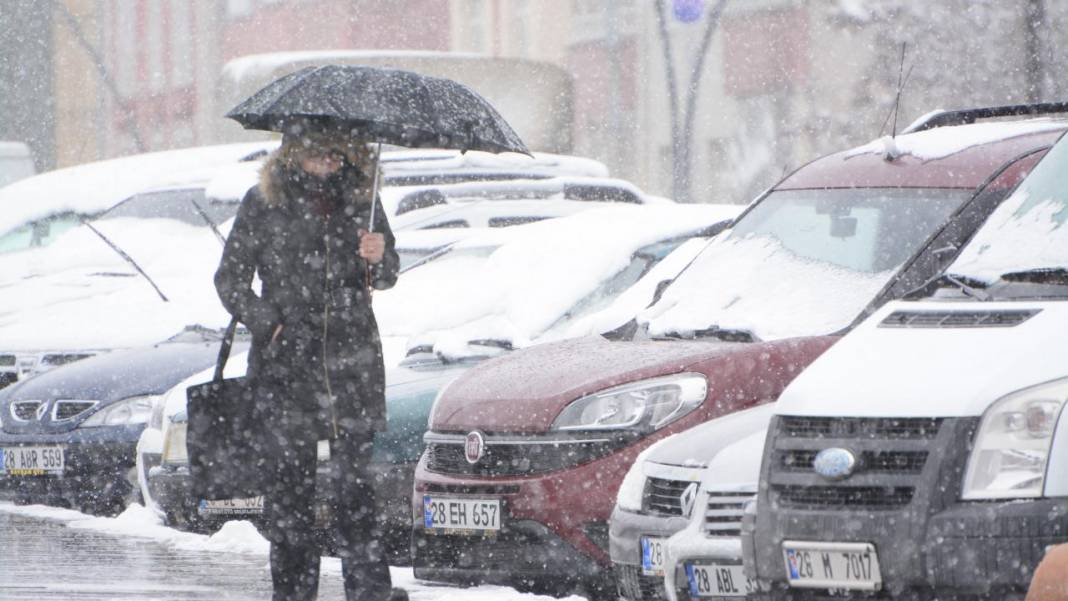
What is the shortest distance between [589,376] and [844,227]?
1.28 metres

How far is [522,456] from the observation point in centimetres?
801

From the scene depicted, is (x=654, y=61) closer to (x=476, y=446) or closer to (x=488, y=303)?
(x=488, y=303)

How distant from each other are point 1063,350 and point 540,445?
274cm

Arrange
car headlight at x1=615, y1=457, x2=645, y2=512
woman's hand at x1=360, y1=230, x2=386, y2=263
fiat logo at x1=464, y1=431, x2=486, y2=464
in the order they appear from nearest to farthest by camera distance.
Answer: car headlight at x1=615, y1=457, x2=645, y2=512 → woman's hand at x1=360, y1=230, x2=386, y2=263 → fiat logo at x1=464, y1=431, x2=486, y2=464

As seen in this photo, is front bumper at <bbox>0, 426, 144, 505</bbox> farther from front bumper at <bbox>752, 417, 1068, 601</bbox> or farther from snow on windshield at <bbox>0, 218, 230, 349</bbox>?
Answer: front bumper at <bbox>752, 417, 1068, 601</bbox>

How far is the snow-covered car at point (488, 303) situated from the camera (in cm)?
939

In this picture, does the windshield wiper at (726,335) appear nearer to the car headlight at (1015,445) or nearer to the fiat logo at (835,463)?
the fiat logo at (835,463)

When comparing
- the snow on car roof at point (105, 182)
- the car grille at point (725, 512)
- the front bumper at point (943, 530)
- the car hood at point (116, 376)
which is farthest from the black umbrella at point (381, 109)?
the snow on car roof at point (105, 182)

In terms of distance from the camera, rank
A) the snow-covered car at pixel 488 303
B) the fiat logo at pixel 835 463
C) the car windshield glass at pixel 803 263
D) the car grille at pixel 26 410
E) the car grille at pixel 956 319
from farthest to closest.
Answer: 1. the car grille at pixel 26 410
2. the snow-covered car at pixel 488 303
3. the car windshield glass at pixel 803 263
4. the car grille at pixel 956 319
5. the fiat logo at pixel 835 463

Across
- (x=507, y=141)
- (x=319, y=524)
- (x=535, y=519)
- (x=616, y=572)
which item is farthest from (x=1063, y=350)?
(x=319, y=524)

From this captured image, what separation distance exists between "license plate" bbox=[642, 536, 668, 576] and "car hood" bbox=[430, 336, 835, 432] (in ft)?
3.33

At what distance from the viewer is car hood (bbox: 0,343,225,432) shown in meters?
11.9

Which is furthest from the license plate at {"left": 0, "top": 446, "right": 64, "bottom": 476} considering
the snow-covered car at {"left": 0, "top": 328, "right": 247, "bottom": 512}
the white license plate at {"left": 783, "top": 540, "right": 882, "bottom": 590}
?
the white license plate at {"left": 783, "top": 540, "right": 882, "bottom": 590}

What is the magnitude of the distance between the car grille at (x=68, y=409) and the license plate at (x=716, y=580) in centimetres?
622
